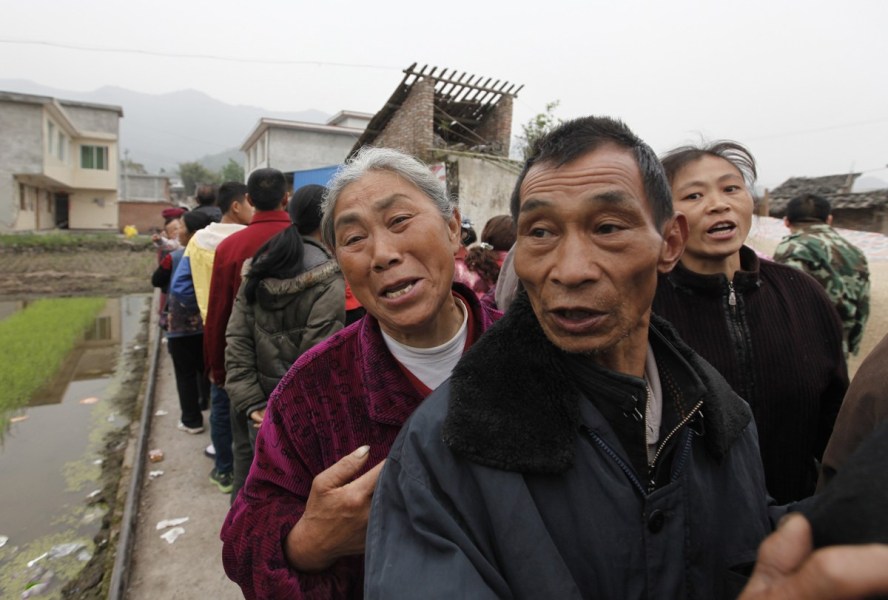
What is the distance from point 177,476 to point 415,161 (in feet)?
14.3

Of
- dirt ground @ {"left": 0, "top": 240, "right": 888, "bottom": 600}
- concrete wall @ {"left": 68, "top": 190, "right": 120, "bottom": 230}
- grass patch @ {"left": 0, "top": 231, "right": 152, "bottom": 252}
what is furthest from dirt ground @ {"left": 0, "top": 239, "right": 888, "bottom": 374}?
concrete wall @ {"left": 68, "top": 190, "right": 120, "bottom": 230}

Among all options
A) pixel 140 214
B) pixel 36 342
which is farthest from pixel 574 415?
pixel 140 214

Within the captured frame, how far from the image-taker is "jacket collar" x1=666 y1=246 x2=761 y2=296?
6.77 ft

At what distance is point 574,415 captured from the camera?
1025 millimetres

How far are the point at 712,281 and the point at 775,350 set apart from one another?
34cm

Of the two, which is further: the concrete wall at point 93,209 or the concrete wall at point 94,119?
the concrete wall at point 93,209

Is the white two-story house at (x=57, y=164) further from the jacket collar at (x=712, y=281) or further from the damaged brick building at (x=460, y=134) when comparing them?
the jacket collar at (x=712, y=281)

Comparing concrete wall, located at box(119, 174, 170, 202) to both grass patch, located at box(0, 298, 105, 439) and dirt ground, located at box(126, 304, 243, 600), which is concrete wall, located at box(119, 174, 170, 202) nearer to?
grass patch, located at box(0, 298, 105, 439)

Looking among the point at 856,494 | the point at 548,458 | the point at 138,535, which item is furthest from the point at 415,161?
the point at 138,535

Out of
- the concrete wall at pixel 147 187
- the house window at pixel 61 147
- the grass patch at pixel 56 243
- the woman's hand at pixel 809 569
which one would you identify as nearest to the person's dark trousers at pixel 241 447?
the woman's hand at pixel 809 569

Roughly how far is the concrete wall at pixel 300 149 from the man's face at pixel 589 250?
29.4 meters

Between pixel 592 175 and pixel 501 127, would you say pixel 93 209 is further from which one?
pixel 592 175

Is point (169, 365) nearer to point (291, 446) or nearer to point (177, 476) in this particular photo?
point (177, 476)

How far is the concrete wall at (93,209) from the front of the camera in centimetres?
3575
